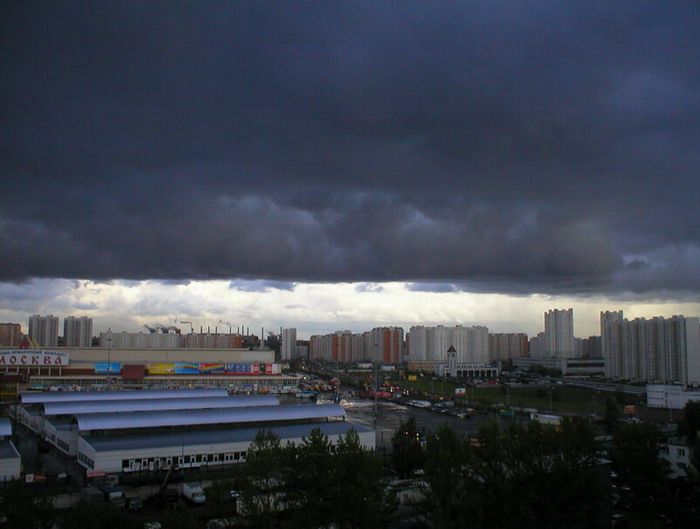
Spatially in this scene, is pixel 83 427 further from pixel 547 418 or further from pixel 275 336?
pixel 275 336

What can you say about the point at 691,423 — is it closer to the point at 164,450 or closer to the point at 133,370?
the point at 164,450

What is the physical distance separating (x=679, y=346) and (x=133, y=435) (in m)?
35.0

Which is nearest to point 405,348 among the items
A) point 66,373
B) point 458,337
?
point 458,337

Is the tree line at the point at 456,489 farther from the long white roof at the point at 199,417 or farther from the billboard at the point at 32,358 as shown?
the billboard at the point at 32,358

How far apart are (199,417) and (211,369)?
1648 centimetres

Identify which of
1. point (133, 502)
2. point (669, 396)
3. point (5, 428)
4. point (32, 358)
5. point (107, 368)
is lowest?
point (669, 396)

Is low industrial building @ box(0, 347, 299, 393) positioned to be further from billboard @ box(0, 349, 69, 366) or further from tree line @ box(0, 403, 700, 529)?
tree line @ box(0, 403, 700, 529)

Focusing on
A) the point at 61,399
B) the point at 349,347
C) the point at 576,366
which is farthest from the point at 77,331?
the point at 576,366

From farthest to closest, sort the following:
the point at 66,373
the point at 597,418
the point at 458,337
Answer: the point at 458,337 < the point at 66,373 < the point at 597,418

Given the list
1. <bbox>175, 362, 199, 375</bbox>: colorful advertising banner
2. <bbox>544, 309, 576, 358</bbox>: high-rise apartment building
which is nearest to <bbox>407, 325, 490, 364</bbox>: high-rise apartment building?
<bbox>544, 309, 576, 358</bbox>: high-rise apartment building

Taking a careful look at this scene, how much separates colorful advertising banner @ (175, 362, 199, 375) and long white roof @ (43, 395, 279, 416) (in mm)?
Answer: 11938

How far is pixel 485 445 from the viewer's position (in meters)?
9.05

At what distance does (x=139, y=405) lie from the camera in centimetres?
1689

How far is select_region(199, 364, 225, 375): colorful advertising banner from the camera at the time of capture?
100 feet
